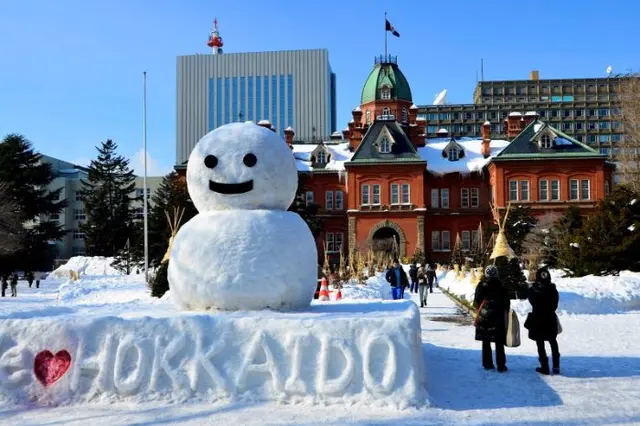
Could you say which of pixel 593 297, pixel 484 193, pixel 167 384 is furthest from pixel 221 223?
pixel 484 193

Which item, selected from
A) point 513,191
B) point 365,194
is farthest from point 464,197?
point 365,194

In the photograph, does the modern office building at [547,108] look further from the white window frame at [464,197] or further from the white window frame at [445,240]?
the white window frame at [445,240]

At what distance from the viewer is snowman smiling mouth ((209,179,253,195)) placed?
8.12 m

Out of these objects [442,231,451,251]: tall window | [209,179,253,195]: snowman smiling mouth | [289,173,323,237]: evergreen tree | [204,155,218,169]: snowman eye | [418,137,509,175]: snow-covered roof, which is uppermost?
[418,137,509,175]: snow-covered roof

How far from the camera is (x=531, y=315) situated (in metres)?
8.54

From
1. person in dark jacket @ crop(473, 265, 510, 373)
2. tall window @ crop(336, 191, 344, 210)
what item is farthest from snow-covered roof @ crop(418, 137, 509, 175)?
person in dark jacket @ crop(473, 265, 510, 373)

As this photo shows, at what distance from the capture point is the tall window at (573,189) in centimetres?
4547

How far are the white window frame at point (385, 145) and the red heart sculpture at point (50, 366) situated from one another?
41402 millimetres

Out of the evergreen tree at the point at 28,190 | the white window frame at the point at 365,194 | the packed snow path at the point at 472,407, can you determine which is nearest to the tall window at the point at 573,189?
the white window frame at the point at 365,194

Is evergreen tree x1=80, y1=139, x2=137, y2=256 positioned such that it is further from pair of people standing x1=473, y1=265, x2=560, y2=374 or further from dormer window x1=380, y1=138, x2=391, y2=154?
pair of people standing x1=473, y1=265, x2=560, y2=374

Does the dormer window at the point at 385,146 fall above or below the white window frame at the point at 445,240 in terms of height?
above

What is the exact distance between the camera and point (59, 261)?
57.5 metres

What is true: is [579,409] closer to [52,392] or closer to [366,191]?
[52,392]

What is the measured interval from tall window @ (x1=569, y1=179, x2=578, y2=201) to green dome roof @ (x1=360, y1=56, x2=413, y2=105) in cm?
1735
